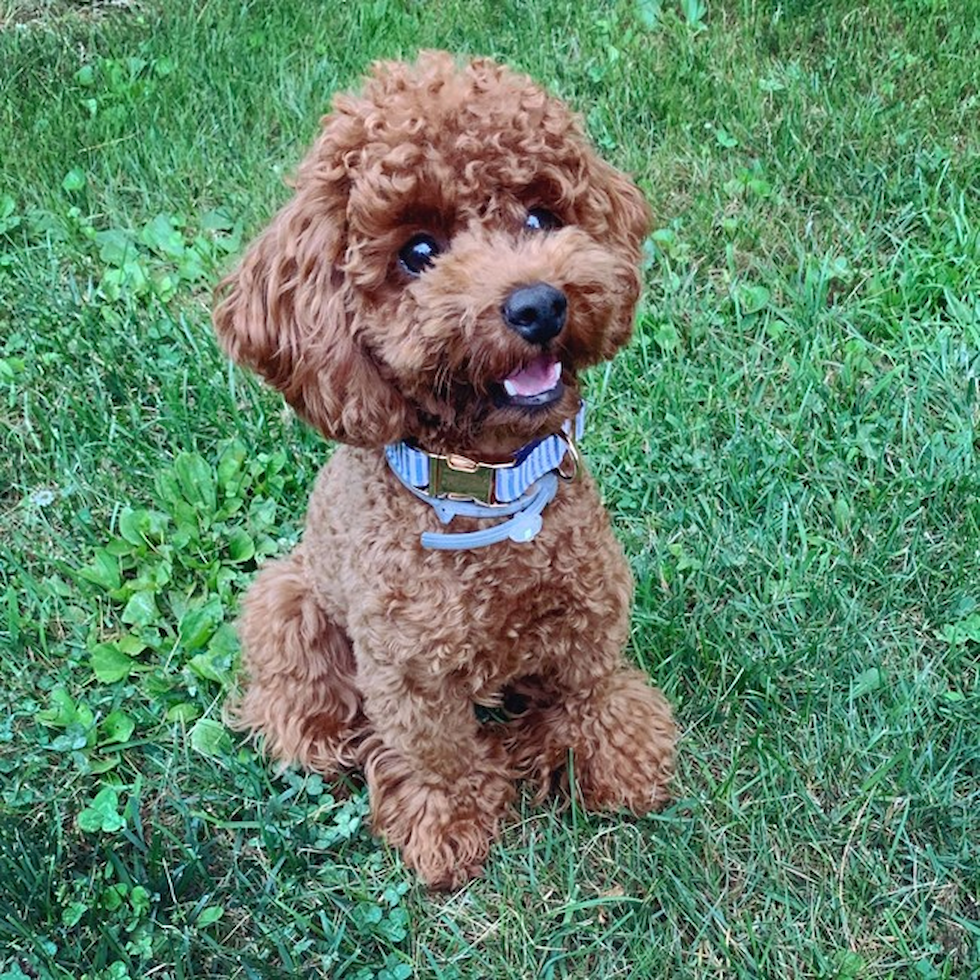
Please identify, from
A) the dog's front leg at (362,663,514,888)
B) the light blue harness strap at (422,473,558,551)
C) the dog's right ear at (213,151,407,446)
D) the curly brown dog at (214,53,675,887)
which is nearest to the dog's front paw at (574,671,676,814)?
the curly brown dog at (214,53,675,887)

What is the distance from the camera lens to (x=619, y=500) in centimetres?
305

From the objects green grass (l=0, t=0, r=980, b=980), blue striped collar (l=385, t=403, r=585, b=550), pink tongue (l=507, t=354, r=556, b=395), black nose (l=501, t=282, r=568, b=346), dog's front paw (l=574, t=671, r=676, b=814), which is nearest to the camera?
black nose (l=501, t=282, r=568, b=346)

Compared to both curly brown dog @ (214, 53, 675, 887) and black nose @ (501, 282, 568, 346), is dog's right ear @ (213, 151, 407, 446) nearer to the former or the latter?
curly brown dog @ (214, 53, 675, 887)

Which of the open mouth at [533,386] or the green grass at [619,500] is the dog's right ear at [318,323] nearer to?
the open mouth at [533,386]

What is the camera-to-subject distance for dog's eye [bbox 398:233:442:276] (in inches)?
72.6

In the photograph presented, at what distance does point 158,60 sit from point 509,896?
135 inches

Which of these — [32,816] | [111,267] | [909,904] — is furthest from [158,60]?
[909,904]

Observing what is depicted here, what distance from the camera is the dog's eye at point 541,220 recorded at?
191cm

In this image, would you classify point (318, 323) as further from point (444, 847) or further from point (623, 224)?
point (444, 847)

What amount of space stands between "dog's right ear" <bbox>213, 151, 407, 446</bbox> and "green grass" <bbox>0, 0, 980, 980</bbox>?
1.06 m

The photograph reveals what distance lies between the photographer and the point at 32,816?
252 cm

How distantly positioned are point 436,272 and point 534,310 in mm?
175

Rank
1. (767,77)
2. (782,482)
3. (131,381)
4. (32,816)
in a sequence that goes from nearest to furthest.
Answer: (32,816)
(782,482)
(131,381)
(767,77)

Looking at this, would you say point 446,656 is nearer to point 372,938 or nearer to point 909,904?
point 372,938
